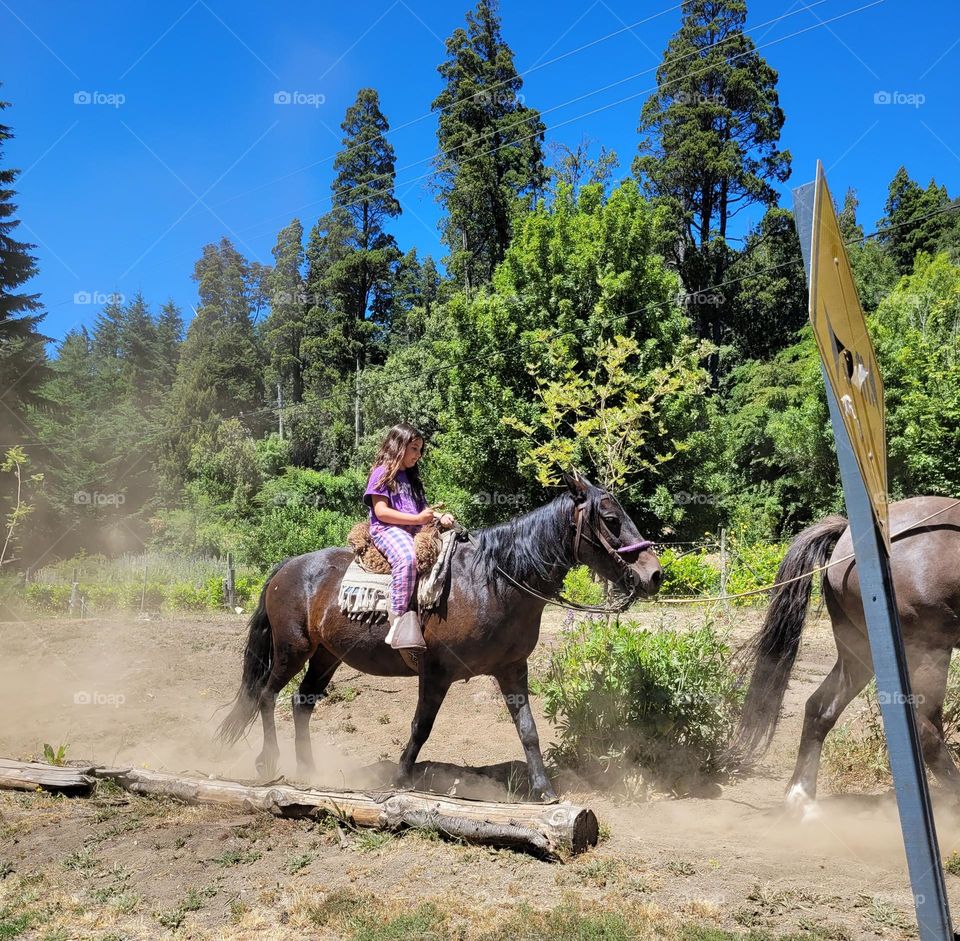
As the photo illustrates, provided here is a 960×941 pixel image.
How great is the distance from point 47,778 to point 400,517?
3425mm

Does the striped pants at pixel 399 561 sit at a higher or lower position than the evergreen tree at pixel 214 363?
lower

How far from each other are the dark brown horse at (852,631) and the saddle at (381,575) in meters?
2.53

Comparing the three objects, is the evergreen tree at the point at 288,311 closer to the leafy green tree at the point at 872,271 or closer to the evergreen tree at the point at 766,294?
the evergreen tree at the point at 766,294

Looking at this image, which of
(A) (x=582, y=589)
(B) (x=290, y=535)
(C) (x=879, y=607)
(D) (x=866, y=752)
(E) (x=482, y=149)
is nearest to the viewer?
(C) (x=879, y=607)

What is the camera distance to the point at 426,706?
532 cm

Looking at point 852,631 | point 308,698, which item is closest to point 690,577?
point 852,631

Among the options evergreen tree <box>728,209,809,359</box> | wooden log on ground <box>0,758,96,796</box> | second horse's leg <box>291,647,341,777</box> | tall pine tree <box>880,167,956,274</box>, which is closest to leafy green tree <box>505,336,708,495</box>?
second horse's leg <box>291,647,341,777</box>

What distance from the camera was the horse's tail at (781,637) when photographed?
5453mm

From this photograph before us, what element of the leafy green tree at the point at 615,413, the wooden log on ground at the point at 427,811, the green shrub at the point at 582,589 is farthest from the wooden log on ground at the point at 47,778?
the leafy green tree at the point at 615,413

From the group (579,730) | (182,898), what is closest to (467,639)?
(579,730)

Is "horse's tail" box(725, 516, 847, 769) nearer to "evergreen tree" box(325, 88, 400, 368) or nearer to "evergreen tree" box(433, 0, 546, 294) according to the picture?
"evergreen tree" box(433, 0, 546, 294)

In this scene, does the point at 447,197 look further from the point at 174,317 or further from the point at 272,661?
the point at 174,317

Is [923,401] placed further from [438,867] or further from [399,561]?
[438,867]

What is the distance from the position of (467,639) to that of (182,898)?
7.50 feet
